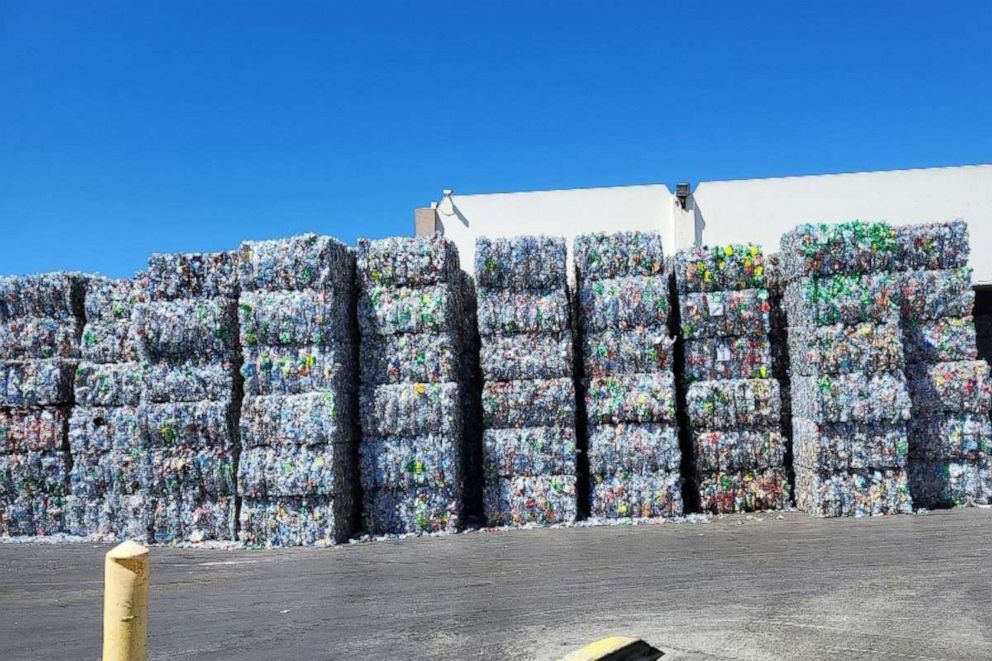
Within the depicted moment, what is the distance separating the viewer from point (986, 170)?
2003 centimetres

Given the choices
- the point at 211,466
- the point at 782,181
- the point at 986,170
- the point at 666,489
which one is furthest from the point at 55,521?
the point at 986,170

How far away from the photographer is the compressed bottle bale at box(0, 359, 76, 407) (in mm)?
12297

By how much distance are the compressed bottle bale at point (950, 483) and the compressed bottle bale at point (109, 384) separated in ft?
35.2

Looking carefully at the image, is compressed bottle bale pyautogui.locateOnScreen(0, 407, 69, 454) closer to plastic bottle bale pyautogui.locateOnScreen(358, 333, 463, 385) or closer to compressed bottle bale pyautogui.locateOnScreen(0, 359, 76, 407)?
compressed bottle bale pyautogui.locateOnScreen(0, 359, 76, 407)

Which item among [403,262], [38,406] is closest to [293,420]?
[403,262]

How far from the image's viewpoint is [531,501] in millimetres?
11352

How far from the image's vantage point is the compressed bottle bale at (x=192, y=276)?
37.2ft

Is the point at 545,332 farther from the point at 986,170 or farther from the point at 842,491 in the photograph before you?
the point at 986,170

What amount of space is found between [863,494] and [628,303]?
154 inches

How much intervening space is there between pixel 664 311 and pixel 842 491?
3268 millimetres

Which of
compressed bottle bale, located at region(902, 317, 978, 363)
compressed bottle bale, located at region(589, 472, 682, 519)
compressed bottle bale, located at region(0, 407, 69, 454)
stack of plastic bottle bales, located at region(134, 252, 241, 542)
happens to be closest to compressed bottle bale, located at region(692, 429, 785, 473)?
compressed bottle bale, located at region(589, 472, 682, 519)

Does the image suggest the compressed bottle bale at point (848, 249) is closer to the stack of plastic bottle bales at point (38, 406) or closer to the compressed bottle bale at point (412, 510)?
the compressed bottle bale at point (412, 510)

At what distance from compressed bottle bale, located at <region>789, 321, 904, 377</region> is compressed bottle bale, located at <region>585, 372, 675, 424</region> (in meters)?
1.93

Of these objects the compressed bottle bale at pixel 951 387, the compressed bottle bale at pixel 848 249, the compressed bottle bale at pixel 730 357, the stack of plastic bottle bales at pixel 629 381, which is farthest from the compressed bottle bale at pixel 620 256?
the compressed bottle bale at pixel 951 387
